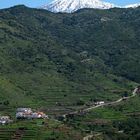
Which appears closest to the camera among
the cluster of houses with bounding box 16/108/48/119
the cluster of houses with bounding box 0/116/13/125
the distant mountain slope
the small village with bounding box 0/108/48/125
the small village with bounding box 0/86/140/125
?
the cluster of houses with bounding box 0/116/13/125

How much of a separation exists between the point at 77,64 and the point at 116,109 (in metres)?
50.5

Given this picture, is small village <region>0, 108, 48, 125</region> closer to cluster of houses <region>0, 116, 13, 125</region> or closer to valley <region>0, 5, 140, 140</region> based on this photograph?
cluster of houses <region>0, 116, 13, 125</region>

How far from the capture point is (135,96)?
154 m

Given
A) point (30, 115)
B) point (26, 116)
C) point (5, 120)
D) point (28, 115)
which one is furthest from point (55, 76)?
point (5, 120)

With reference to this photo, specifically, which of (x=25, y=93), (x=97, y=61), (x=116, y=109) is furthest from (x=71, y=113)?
(x=97, y=61)

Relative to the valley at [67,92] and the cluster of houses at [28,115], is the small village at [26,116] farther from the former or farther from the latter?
the valley at [67,92]

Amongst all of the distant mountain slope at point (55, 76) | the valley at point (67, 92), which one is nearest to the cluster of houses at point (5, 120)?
the valley at point (67, 92)

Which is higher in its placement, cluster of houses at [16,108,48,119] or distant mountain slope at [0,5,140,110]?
distant mountain slope at [0,5,140,110]

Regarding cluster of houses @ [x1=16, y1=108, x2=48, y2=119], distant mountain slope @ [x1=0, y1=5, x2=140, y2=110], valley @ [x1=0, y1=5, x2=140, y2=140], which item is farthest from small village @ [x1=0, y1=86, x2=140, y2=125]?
distant mountain slope @ [x1=0, y1=5, x2=140, y2=110]

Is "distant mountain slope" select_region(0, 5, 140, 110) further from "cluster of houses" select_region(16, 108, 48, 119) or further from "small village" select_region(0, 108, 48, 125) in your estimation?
"small village" select_region(0, 108, 48, 125)

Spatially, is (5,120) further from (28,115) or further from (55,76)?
(55,76)

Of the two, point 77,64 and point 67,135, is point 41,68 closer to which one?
point 77,64

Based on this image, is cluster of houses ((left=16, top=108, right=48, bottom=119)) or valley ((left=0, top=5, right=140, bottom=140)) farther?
cluster of houses ((left=16, top=108, right=48, bottom=119))

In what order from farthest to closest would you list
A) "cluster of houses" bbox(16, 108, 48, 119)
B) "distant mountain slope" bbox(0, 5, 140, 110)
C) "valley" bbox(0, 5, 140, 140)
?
"distant mountain slope" bbox(0, 5, 140, 110)
"cluster of houses" bbox(16, 108, 48, 119)
"valley" bbox(0, 5, 140, 140)
